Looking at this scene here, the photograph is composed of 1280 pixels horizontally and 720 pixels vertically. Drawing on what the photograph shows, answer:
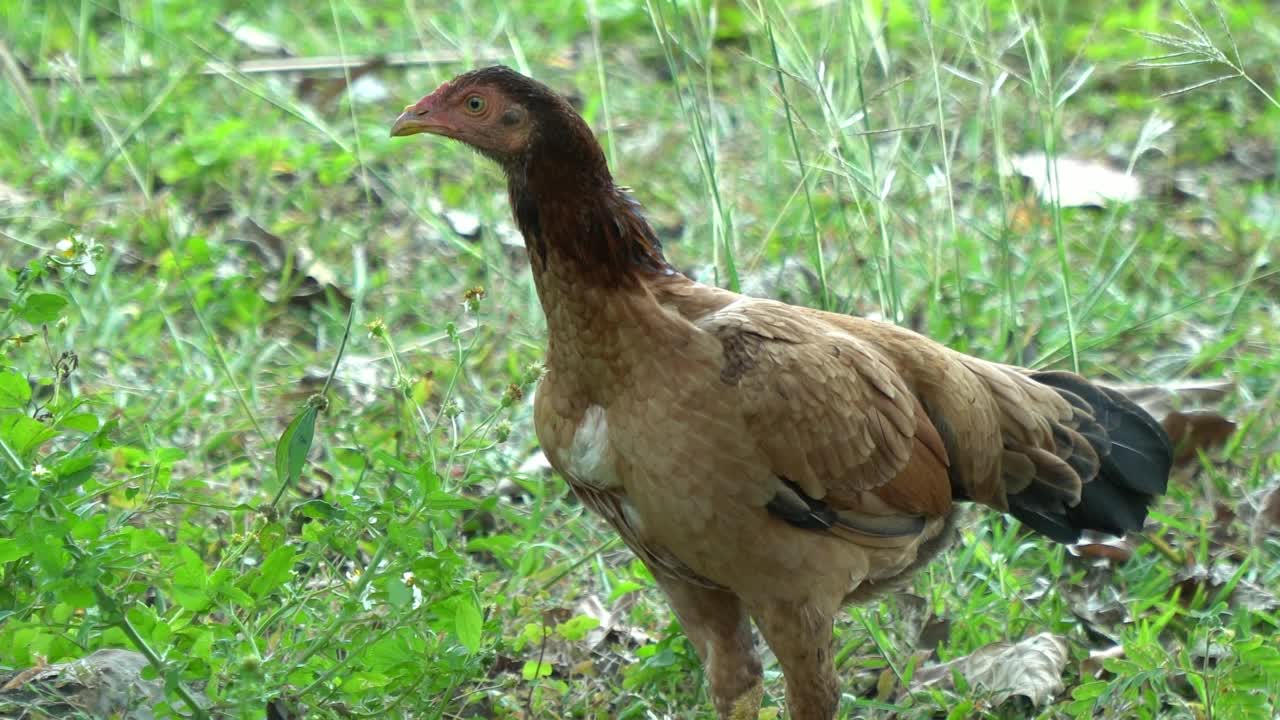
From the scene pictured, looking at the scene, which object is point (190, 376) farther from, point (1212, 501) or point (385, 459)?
point (1212, 501)

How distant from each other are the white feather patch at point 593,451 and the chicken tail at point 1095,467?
3.61 feet

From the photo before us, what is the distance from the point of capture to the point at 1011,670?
11.5 ft

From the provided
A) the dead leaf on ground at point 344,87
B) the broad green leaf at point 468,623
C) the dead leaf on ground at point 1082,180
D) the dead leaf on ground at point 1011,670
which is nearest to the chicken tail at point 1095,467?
the dead leaf on ground at point 1011,670

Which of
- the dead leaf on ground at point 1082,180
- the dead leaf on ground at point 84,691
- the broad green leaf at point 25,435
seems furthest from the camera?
the dead leaf on ground at point 1082,180

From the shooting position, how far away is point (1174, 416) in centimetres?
446

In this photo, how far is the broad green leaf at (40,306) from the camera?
282cm

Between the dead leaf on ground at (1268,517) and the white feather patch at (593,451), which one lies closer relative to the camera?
the white feather patch at (593,451)

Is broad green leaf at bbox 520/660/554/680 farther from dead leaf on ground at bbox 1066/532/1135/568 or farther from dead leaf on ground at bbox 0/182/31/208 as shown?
dead leaf on ground at bbox 0/182/31/208

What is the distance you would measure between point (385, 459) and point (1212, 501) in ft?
8.61

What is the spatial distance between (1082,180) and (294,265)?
3030mm

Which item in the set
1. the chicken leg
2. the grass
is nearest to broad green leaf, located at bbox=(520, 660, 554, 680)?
the grass

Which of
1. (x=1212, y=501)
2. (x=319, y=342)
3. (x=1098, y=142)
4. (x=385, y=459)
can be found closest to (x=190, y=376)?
(x=319, y=342)

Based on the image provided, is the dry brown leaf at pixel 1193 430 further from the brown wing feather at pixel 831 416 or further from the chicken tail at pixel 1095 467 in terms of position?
the brown wing feather at pixel 831 416

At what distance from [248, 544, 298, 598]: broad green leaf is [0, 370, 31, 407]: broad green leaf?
537mm
